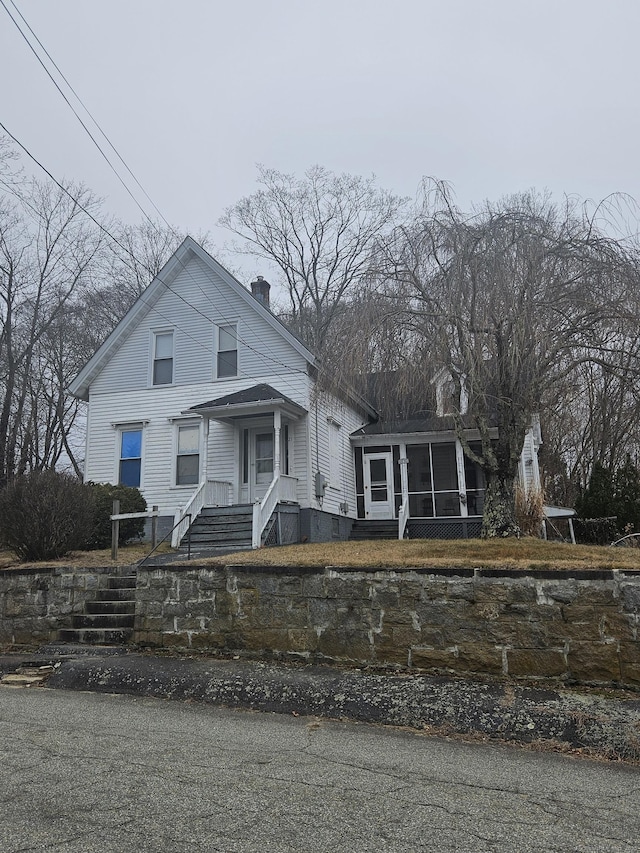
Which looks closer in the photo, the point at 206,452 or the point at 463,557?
the point at 463,557

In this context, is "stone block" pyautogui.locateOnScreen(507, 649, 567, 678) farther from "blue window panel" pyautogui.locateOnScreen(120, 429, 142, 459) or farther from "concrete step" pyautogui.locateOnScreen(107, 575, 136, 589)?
"blue window panel" pyautogui.locateOnScreen(120, 429, 142, 459)

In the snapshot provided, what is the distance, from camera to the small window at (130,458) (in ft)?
59.1

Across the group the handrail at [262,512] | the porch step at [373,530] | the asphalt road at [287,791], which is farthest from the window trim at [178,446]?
the asphalt road at [287,791]

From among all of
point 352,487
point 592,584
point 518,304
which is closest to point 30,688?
point 592,584

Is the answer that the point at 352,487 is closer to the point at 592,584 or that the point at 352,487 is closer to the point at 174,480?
the point at 174,480

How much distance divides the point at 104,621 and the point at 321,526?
8.28 m

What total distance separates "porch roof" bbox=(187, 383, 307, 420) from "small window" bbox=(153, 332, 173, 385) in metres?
2.33

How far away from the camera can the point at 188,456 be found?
57.8 ft

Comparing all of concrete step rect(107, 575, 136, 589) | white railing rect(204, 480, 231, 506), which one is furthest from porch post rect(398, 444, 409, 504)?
concrete step rect(107, 575, 136, 589)

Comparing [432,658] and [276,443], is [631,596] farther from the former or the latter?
[276,443]

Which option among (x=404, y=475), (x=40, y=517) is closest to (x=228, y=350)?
(x=404, y=475)

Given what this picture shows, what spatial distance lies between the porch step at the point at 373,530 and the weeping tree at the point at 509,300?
7110mm

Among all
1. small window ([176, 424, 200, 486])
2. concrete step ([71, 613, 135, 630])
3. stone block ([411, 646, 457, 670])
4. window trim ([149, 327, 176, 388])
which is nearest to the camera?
stone block ([411, 646, 457, 670])

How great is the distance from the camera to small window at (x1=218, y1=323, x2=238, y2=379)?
18047 mm
